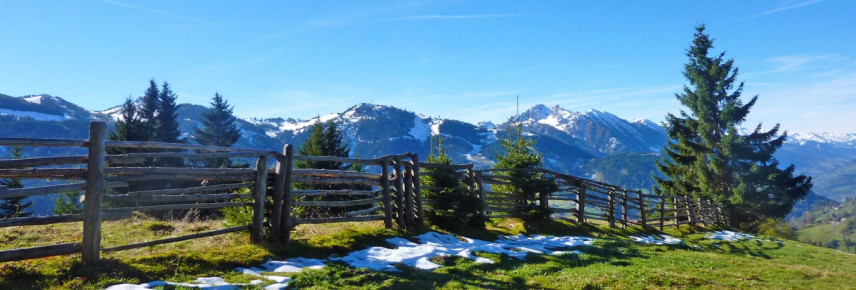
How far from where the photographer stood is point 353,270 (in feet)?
27.6

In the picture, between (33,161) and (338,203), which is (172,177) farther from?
(338,203)

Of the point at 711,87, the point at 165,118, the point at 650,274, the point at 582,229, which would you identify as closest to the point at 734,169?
the point at 711,87

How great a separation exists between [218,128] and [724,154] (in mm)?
62519

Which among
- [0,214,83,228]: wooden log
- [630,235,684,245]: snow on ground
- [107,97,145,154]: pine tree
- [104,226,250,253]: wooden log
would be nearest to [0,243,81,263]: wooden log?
[0,214,83,228]: wooden log

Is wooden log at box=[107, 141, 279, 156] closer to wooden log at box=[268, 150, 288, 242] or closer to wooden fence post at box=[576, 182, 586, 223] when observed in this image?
wooden log at box=[268, 150, 288, 242]

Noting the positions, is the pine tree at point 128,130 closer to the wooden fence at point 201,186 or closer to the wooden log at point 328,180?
the wooden fence at point 201,186

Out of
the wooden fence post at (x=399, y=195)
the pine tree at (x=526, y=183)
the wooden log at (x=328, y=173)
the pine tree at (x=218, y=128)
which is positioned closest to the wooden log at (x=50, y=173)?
the wooden log at (x=328, y=173)

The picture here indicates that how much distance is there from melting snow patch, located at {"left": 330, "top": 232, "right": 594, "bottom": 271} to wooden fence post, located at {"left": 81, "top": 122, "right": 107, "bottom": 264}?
4.09m

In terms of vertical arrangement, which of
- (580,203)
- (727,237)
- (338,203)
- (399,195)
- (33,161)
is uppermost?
(33,161)

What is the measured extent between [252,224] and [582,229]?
47.2 ft

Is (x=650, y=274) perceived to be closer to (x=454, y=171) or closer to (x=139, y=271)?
(x=454, y=171)

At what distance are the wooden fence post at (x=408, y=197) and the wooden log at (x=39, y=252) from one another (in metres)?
8.17

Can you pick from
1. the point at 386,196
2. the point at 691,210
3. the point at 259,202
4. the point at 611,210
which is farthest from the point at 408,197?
the point at 691,210

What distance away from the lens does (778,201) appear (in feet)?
131
